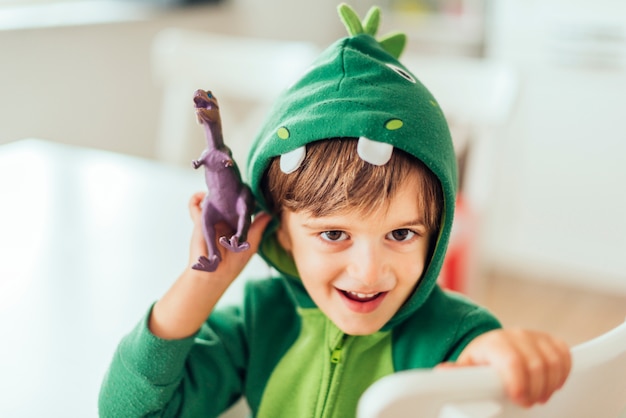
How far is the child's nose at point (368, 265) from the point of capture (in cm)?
57

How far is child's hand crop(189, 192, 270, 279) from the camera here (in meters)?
0.63

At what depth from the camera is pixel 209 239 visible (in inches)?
24.2

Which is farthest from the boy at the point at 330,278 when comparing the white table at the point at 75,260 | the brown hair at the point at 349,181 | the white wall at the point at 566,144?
the white wall at the point at 566,144

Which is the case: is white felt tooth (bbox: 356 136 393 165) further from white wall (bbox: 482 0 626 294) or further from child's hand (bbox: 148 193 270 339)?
white wall (bbox: 482 0 626 294)

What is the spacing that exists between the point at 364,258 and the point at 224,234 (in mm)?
129

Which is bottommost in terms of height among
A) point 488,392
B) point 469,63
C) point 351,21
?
point 488,392

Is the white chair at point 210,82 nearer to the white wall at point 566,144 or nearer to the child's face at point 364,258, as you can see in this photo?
the white wall at point 566,144

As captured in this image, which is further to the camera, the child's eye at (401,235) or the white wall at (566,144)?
the white wall at (566,144)

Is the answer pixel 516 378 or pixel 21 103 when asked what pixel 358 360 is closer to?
pixel 516 378

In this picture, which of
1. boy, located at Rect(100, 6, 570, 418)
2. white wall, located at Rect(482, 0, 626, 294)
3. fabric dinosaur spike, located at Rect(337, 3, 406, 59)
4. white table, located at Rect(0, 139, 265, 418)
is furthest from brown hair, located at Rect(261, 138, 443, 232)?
white wall, located at Rect(482, 0, 626, 294)

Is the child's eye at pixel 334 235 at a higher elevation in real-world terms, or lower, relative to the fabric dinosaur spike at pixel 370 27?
lower

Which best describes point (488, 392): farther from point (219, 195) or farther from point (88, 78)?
point (88, 78)

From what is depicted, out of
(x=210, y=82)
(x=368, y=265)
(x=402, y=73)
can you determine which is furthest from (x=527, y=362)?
(x=210, y=82)

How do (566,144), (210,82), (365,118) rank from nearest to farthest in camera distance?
1. (365,118)
2. (210,82)
3. (566,144)
